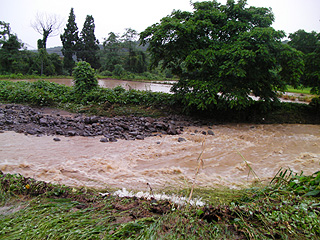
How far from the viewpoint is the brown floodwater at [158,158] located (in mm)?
3909

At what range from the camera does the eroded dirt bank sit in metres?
3.95

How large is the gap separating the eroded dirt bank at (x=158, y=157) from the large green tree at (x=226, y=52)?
1.61m

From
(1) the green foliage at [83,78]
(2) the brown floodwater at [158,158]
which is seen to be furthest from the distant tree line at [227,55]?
(1) the green foliage at [83,78]

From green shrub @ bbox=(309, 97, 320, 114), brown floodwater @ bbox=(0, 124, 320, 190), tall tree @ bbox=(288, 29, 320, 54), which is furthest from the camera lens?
tall tree @ bbox=(288, 29, 320, 54)

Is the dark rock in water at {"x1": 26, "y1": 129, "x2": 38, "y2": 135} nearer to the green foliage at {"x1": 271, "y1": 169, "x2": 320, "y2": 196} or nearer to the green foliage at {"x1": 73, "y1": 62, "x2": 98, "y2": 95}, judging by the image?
the green foliage at {"x1": 73, "y1": 62, "x2": 98, "y2": 95}

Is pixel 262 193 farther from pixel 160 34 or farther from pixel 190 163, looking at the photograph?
pixel 160 34

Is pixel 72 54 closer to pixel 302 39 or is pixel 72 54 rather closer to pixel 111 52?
pixel 111 52

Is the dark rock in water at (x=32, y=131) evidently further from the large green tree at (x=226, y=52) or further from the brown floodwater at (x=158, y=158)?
the large green tree at (x=226, y=52)

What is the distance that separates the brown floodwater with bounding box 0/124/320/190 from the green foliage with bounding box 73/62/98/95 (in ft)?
14.4

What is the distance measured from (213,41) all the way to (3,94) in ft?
34.3

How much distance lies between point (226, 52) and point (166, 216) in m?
6.70

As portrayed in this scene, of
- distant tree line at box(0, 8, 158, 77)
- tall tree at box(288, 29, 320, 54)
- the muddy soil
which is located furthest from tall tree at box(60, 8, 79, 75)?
tall tree at box(288, 29, 320, 54)

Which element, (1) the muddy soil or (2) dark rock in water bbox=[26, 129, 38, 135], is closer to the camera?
(2) dark rock in water bbox=[26, 129, 38, 135]

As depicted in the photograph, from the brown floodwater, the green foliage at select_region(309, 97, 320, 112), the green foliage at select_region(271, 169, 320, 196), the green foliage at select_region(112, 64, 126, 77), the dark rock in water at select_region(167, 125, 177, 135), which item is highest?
the green foliage at select_region(112, 64, 126, 77)
